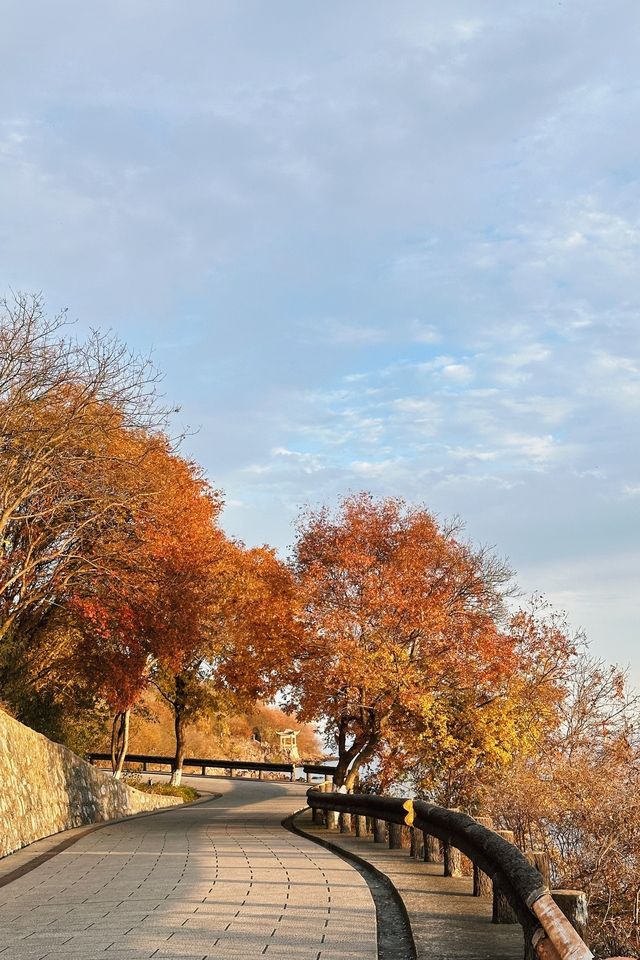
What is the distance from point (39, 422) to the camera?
20.5 metres

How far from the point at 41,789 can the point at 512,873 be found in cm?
1406

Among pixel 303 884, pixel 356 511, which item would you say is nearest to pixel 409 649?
pixel 356 511

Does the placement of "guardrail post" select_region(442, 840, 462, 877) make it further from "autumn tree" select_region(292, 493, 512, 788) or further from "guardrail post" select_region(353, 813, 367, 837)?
"autumn tree" select_region(292, 493, 512, 788)

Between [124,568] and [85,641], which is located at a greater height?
[124,568]

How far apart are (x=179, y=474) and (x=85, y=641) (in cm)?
743

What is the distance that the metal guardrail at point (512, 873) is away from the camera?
432cm

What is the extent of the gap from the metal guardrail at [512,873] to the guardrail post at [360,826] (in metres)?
3.89

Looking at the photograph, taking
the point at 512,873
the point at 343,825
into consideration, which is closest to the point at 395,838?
the point at 343,825

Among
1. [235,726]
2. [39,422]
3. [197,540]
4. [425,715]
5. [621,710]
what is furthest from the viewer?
[235,726]

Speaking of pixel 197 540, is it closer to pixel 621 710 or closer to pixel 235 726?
pixel 621 710

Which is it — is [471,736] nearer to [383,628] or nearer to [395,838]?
[383,628]

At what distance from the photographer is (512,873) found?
236 inches

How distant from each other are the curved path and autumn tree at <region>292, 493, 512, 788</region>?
660cm

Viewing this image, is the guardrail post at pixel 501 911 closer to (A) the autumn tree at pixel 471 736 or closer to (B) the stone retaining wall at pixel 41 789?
(B) the stone retaining wall at pixel 41 789
